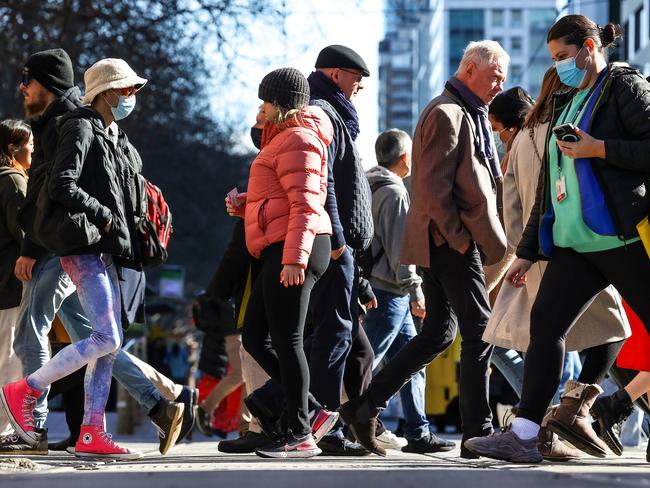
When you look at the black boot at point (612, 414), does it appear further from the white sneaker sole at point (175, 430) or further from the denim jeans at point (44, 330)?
the denim jeans at point (44, 330)

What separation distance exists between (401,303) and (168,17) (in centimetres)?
Answer: 916

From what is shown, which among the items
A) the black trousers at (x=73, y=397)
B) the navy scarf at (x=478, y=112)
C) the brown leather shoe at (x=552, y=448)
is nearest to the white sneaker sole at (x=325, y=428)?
the brown leather shoe at (x=552, y=448)

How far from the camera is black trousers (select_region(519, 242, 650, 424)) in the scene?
253 inches

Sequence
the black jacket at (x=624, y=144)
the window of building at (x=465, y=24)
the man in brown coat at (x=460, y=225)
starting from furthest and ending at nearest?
the window of building at (x=465, y=24) < the man in brown coat at (x=460, y=225) < the black jacket at (x=624, y=144)

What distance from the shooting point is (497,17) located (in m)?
156

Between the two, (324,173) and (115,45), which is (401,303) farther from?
(115,45)

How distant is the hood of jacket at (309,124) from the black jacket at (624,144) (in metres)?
1.11

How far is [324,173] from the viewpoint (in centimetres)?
712

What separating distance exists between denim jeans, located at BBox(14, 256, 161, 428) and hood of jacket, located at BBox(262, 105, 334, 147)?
1.44m

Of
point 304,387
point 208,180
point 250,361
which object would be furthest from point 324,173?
point 208,180

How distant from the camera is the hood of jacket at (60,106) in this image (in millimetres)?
7758

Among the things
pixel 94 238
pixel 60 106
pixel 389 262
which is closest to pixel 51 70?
pixel 60 106

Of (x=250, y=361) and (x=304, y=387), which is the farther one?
(x=250, y=361)

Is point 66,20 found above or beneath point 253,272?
above
